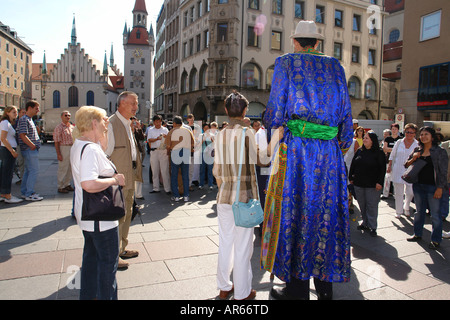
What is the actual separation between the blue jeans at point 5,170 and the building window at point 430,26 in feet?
83.6

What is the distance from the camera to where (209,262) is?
4.14m

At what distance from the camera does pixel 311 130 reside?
292 cm

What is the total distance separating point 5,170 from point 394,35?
162ft

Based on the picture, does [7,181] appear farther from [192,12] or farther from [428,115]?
[192,12]

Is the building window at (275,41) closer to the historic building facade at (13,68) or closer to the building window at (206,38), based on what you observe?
the building window at (206,38)

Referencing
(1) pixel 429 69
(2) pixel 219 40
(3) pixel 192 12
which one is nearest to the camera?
(1) pixel 429 69

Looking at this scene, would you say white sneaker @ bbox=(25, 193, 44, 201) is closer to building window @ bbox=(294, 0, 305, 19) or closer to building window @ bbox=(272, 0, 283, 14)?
building window @ bbox=(272, 0, 283, 14)

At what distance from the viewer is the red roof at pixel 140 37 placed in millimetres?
87669

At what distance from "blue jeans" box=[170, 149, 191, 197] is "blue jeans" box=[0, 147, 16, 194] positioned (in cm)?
336

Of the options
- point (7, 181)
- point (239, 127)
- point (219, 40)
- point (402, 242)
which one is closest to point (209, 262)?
point (239, 127)

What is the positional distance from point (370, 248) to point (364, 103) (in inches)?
1344

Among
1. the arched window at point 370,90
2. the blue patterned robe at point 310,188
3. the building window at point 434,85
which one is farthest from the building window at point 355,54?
the blue patterned robe at point 310,188

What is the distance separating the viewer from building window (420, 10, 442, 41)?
2263 cm

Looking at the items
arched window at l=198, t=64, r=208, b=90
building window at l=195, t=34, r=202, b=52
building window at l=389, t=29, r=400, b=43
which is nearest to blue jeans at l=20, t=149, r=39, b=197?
arched window at l=198, t=64, r=208, b=90
